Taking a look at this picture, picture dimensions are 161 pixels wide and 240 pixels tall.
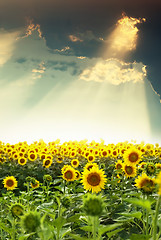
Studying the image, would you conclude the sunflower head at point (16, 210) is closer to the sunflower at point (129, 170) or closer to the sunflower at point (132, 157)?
the sunflower at point (129, 170)

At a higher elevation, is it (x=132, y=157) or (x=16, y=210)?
(x=132, y=157)

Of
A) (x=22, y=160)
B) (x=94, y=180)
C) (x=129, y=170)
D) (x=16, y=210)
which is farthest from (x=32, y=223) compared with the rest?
(x=22, y=160)

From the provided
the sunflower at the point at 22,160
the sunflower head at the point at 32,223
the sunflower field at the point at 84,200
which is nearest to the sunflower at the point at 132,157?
the sunflower field at the point at 84,200

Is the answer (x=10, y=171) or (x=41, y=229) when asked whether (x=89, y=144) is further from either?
(x=41, y=229)

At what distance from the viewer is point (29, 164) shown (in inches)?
417

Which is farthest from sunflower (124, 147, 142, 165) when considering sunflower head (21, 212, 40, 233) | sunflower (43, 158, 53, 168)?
sunflower (43, 158, 53, 168)

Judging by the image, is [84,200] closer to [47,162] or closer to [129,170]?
[129,170]

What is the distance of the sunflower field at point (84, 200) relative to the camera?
1.86m

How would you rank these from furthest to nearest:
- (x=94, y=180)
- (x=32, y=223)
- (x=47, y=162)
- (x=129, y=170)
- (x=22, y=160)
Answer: (x=22, y=160) < (x=47, y=162) < (x=129, y=170) < (x=94, y=180) < (x=32, y=223)

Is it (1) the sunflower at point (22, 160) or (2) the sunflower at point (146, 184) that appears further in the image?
(1) the sunflower at point (22, 160)

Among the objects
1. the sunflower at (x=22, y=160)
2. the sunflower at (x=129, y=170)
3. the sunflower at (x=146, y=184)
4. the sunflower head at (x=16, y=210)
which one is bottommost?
the sunflower head at (x=16, y=210)

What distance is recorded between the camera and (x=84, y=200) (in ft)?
5.81

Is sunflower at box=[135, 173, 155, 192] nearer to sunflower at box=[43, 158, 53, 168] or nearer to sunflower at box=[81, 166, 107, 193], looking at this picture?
sunflower at box=[81, 166, 107, 193]

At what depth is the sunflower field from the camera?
6.12 ft
